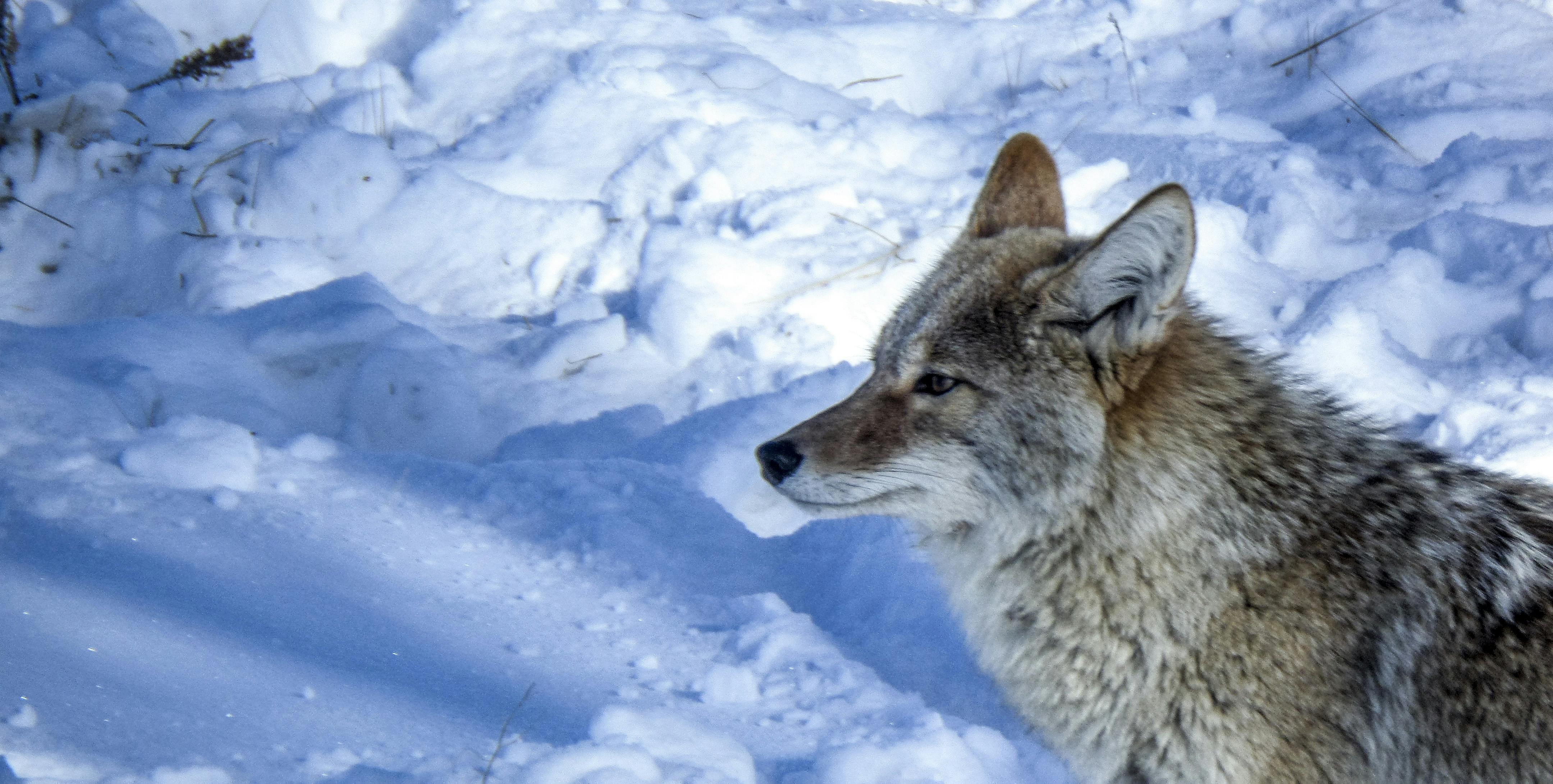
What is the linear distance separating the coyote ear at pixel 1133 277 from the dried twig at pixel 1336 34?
4.44 meters

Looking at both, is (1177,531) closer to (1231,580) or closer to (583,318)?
(1231,580)

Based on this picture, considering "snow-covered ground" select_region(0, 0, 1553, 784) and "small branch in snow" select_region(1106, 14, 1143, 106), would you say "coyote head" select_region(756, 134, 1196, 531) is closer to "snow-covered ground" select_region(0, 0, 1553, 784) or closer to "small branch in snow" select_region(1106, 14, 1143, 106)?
"snow-covered ground" select_region(0, 0, 1553, 784)

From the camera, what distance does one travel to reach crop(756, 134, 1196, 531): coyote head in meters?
2.18

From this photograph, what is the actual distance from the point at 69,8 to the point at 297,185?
2296 mm

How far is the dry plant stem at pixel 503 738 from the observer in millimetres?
2199

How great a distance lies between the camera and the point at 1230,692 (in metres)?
2.09

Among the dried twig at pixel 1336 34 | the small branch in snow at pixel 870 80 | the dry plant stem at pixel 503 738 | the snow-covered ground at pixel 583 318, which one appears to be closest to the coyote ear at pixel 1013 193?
the snow-covered ground at pixel 583 318

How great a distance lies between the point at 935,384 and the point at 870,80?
170 inches

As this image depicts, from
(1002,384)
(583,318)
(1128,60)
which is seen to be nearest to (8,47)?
(583,318)

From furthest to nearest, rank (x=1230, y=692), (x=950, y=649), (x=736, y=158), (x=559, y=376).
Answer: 1. (x=736, y=158)
2. (x=559, y=376)
3. (x=950, y=649)
4. (x=1230, y=692)

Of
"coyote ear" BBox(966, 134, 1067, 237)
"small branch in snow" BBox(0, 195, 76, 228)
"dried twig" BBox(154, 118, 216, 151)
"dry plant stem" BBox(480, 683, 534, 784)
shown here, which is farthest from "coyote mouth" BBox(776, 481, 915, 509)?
"dried twig" BBox(154, 118, 216, 151)

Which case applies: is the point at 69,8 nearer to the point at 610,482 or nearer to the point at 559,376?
the point at 559,376

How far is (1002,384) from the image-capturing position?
235 centimetres

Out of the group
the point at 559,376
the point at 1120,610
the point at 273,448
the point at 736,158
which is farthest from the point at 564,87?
the point at 1120,610
